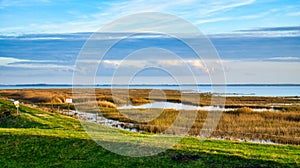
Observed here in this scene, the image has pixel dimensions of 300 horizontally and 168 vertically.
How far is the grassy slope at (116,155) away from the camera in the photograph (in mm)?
15469

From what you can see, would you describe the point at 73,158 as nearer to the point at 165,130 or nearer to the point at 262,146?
the point at 262,146

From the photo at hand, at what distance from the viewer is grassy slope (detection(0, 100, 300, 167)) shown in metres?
15.5

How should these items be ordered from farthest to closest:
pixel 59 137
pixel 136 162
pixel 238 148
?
pixel 59 137 → pixel 238 148 → pixel 136 162

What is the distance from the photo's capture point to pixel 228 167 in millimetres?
14766

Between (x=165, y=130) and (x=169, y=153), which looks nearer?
(x=169, y=153)

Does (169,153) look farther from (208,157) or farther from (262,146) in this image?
(262,146)

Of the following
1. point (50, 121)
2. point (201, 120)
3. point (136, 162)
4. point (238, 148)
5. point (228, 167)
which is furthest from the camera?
point (201, 120)

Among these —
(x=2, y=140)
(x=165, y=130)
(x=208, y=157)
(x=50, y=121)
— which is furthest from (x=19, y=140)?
(x=165, y=130)

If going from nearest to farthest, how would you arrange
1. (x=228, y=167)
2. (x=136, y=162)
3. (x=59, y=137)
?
(x=228, y=167)
(x=136, y=162)
(x=59, y=137)

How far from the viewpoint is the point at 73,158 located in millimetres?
16781

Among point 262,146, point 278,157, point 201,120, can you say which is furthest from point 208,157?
point 201,120

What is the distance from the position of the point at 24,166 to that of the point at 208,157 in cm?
759

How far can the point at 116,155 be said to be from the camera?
662 inches

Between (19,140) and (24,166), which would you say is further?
(19,140)
